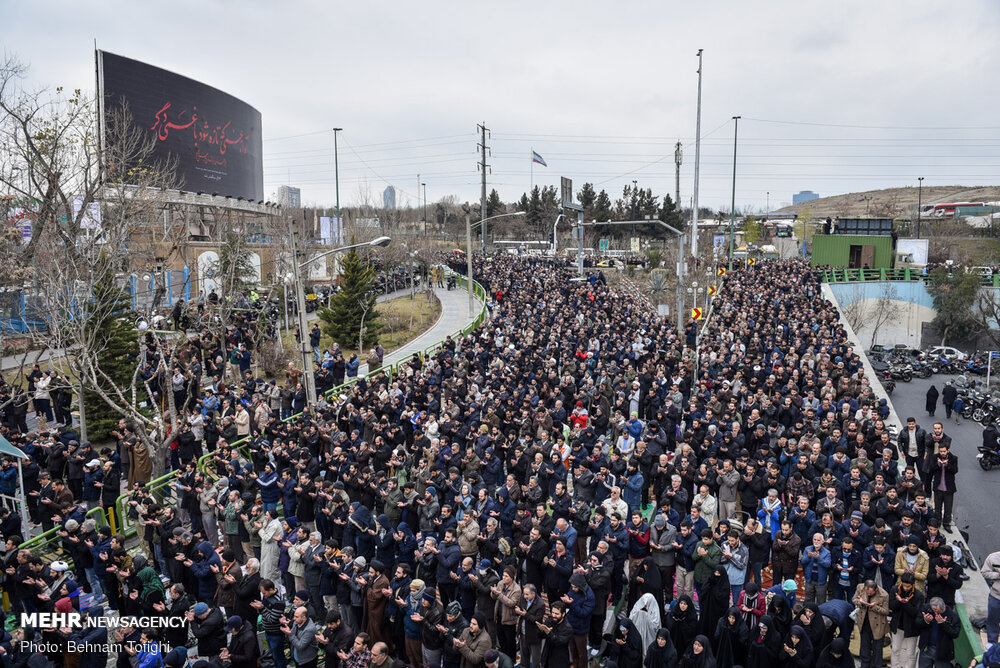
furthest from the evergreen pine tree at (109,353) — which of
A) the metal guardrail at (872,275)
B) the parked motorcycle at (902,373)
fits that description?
the metal guardrail at (872,275)

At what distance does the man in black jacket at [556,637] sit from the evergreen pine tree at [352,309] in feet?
75.1

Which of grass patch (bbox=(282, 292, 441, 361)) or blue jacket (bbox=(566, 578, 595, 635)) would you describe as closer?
blue jacket (bbox=(566, 578, 595, 635))

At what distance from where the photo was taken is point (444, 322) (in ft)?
125

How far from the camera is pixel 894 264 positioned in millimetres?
50656

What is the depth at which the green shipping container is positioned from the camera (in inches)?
1962

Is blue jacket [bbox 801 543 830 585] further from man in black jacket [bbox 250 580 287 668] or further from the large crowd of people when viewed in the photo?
man in black jacket [bbox 250 580 287 668]

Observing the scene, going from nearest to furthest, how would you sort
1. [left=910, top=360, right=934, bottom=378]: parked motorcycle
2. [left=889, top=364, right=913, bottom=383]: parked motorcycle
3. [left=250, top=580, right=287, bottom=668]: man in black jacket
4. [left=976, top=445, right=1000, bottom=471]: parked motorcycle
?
[left=250, top=580, right=287, bottom=668]: man in black jacket < [left=976, top=445, right=1000, bottom=471]: parked motorcycle < [left=889, top=364, right=913, bottom=383]: parked motorcycle < [left=910, top=360, right=934, bottom=378]: parked motorcycle

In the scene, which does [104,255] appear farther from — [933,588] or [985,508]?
[985,508]

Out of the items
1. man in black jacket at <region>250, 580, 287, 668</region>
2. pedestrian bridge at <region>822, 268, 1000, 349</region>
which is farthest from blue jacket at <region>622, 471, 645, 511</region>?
pedestrian bridge at <region>822, 268, 1000, 349</region>

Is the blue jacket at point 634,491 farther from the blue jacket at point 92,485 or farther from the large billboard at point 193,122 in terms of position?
the large billboard at point 193,122

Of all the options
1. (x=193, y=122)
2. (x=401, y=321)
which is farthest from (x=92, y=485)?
(x=193, y=122)

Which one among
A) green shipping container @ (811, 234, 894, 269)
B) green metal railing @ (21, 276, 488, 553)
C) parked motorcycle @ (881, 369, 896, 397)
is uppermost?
green shipping container @ (811, 234, 894, 269)

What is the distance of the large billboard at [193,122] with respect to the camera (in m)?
31.3

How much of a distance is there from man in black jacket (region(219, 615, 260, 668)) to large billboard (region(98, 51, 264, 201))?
95.0 ft
